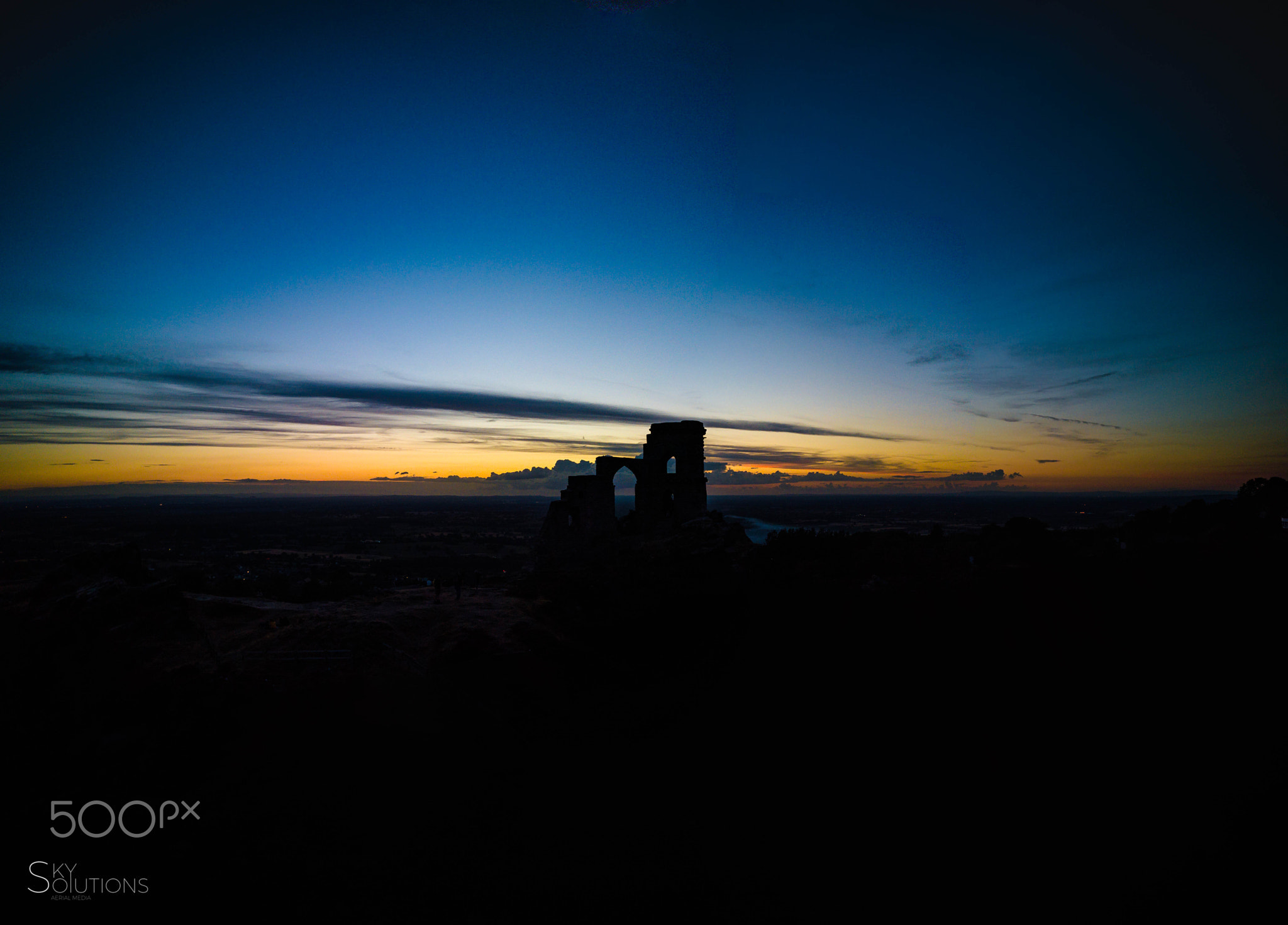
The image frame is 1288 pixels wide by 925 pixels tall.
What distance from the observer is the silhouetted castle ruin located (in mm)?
24547

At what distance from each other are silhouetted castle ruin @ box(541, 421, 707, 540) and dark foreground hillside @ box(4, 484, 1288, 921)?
8.27 m

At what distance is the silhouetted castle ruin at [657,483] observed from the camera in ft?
80.5

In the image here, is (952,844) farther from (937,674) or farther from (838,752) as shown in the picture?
(937,674)

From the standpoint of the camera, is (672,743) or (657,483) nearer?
(672,743)

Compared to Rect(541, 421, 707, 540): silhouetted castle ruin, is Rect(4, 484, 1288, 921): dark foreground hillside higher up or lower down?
lower down

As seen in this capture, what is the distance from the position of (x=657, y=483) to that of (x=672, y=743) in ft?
54.9

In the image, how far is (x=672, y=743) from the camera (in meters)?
9.88

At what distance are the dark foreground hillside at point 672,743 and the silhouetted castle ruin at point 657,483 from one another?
827 cm

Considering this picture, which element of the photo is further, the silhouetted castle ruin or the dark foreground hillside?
the silhouetted castle ruin

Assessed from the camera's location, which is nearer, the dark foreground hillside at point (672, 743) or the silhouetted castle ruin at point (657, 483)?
the dark foreground hillside at point (672, 743)

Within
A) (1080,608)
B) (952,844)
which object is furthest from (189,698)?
(1080,608)

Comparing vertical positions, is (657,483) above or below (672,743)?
above

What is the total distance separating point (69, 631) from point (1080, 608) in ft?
70.0

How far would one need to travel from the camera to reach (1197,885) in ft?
20.2
